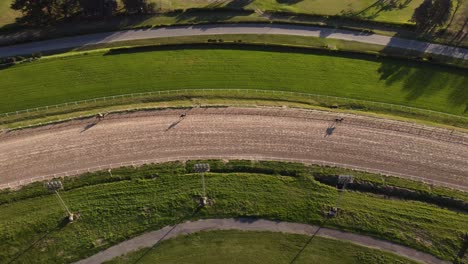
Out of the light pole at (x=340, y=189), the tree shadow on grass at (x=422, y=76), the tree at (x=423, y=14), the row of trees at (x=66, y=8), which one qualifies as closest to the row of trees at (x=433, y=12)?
the tree at (x=423, y=14)

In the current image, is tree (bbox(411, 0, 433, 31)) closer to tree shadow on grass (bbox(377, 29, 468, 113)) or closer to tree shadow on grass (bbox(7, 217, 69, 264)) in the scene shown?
tree shadow on grass (bbox(377, 29, 468, 113))

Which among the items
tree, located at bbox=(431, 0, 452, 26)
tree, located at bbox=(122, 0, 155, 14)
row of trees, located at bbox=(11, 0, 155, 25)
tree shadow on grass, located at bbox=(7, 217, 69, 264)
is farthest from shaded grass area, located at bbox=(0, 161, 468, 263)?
tree, located at bbox=(122, 0, 155, 14)

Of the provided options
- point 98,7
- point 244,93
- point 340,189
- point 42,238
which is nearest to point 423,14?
point 244,93

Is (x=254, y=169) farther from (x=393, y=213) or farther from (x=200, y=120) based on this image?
(x=393, y=213)

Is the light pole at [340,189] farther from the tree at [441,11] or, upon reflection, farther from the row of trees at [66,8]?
the row of trees at [66,8]

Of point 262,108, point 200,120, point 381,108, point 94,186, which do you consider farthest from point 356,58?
point 94,186

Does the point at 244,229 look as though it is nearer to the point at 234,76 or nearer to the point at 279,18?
the point at 234,76
